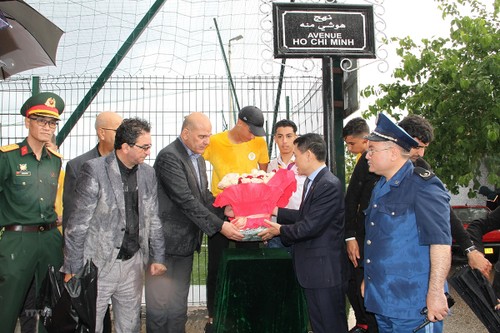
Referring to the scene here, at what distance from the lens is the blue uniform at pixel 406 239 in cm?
276

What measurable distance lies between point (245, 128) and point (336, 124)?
843 millimetres

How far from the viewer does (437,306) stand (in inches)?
104

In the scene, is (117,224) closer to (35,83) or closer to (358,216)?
(358,216)

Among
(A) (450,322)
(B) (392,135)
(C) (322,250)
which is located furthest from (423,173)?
(A) (450,322)

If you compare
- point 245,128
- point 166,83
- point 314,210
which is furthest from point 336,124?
point 166,83

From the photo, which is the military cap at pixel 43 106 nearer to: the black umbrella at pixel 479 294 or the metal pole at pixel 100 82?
the metal pole at pixel 100 82

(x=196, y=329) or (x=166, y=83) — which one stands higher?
(x=166, y=83)

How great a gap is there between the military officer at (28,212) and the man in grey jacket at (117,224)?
60 cm

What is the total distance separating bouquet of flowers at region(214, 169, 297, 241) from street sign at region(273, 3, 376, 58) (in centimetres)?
126

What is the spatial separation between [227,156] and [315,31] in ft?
4.56

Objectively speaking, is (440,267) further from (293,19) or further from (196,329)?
(196,329)

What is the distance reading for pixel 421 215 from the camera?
2.77 m

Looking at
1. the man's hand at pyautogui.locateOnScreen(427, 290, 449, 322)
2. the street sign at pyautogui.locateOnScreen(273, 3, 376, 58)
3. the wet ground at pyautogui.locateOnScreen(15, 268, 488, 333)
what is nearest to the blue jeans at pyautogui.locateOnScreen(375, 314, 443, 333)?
the man's hand at pyautogui.locateOnScreen(427, 290, 449, 322)

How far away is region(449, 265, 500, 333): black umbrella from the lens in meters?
3.04
